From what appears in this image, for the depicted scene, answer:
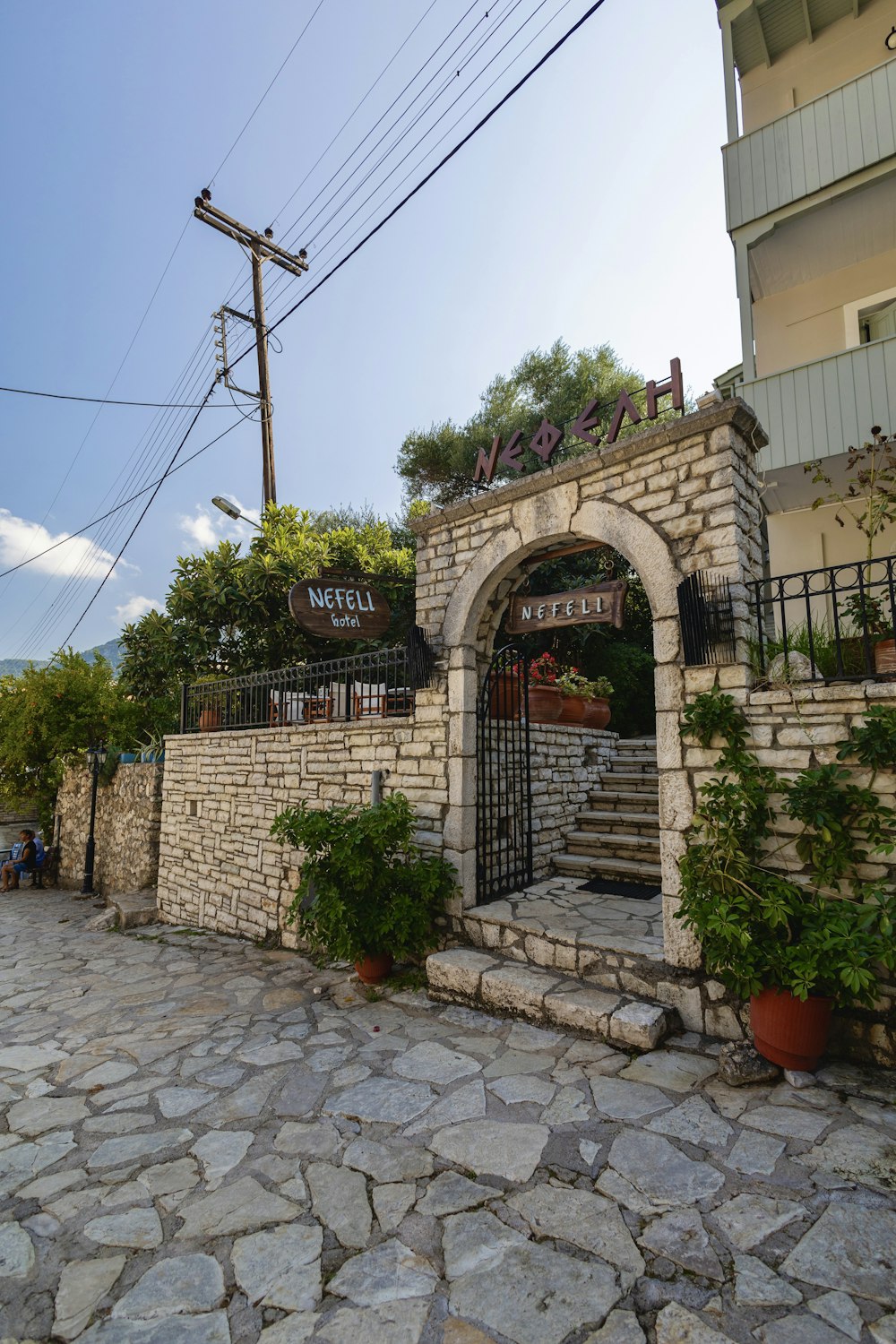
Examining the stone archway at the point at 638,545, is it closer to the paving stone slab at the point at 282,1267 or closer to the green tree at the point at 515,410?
the paving stone slab at the point at 282,1267

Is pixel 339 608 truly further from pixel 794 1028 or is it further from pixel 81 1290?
pixel 81 1290

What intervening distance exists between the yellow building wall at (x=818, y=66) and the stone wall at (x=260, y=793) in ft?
28.3

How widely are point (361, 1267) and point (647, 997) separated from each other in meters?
2.23

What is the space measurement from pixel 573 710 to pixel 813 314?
573cm

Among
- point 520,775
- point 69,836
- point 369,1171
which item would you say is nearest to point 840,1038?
point 369,1171

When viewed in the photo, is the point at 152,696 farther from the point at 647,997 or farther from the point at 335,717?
the point at 647,997

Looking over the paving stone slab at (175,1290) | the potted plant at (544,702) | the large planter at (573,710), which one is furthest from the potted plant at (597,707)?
the paving stone slab at (175,1290)

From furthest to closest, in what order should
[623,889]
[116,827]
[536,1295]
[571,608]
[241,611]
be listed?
[116,827] → [241,611] → [623,889] → [571,608] → [536,1295]

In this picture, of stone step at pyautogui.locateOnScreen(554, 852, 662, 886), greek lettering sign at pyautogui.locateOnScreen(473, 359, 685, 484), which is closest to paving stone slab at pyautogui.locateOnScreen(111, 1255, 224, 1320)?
stone step at pyautogui.locateOnScreen(554, 852, 662, 886)

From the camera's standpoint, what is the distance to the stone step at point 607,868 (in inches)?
227

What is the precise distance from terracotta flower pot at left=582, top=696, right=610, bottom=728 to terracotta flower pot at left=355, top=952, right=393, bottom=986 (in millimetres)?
3919

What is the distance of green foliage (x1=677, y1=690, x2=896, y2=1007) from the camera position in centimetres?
288

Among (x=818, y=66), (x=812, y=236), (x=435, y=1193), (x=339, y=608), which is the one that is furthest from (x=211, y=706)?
(x=818, y=66)

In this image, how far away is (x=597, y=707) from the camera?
7965 mm
